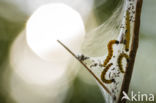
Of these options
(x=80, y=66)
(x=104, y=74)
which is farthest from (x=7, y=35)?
(x=104, y=74)

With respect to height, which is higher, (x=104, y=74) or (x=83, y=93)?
(x=104, y=74)

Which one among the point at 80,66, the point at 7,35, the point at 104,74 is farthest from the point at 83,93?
the point at 104,74

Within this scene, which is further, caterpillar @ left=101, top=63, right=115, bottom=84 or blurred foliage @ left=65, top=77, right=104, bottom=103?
blurred foliage @ left=65, top=77, right=104, bottom=103

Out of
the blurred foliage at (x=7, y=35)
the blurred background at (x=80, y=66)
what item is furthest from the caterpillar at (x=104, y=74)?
the blurred foliage at (x=7, y=35)

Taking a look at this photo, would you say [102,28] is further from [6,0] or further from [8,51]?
[6,0]

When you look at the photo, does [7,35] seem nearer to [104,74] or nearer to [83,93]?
[83,93]

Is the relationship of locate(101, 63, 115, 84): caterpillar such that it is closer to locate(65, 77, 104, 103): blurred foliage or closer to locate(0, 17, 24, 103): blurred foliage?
locate(65, 77, 104, 103): blurred foliage

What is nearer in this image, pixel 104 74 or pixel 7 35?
pixel 104 74

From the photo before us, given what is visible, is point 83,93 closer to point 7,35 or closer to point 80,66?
point 80,66

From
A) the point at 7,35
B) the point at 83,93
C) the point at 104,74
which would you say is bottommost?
the point at 83,93

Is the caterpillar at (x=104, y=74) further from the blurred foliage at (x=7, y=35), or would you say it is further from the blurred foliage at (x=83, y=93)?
the blurred foliage at (x=7, y=35)

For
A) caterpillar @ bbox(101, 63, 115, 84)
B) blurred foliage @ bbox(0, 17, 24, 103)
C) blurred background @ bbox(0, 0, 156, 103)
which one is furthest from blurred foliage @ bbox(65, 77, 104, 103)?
caterpillar @ bbox(101, 63, 115, 84)
